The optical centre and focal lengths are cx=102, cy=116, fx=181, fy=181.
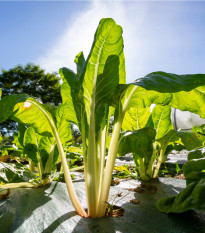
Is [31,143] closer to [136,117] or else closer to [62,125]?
[62,125]

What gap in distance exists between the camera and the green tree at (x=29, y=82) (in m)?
14.7

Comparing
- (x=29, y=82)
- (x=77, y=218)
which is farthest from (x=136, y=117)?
(x=29, y=82)

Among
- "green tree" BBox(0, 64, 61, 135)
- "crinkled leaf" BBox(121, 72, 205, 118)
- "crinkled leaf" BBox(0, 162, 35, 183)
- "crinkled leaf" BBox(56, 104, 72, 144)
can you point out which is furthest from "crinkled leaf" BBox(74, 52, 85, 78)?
"green tree" BBox(0, 64, 61, 135)

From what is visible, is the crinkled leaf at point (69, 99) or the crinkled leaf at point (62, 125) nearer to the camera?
the crinkled leaf at point (69, 99)

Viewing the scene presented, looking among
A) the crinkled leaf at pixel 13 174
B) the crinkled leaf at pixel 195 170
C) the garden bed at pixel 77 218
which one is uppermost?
the crinkled leaf at pixel 195 170

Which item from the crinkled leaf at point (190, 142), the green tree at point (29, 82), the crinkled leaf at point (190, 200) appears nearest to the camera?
the crinkled leaf at point (190, 200)

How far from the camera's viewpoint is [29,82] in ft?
51.3

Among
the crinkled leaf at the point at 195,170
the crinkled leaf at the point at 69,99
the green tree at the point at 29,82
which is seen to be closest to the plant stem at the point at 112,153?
A: the crinkled leaf at the point at 69,99

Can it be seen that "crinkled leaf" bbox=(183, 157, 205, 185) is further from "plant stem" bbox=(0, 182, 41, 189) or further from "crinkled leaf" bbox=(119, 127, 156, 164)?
"plant stem" bbox=(0, 182, 41, 189)

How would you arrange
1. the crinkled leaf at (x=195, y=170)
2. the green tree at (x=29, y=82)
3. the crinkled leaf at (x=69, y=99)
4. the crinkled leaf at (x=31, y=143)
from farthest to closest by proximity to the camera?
1. the green tree at (x=29, y=82)
2. the crinkled leaf at (x=31, y=143)
3. the crinkled leaf at (x=69, y=99)
4. the crinkled leaf at (x=195, y=170)

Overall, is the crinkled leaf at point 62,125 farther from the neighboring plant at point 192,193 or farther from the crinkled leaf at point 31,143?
the neighboring plant at point 192,193

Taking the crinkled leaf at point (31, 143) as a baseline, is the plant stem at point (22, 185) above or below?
below

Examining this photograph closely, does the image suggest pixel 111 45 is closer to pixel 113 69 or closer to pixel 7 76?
pixel 113 69

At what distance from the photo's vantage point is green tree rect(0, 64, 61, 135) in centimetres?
1471
